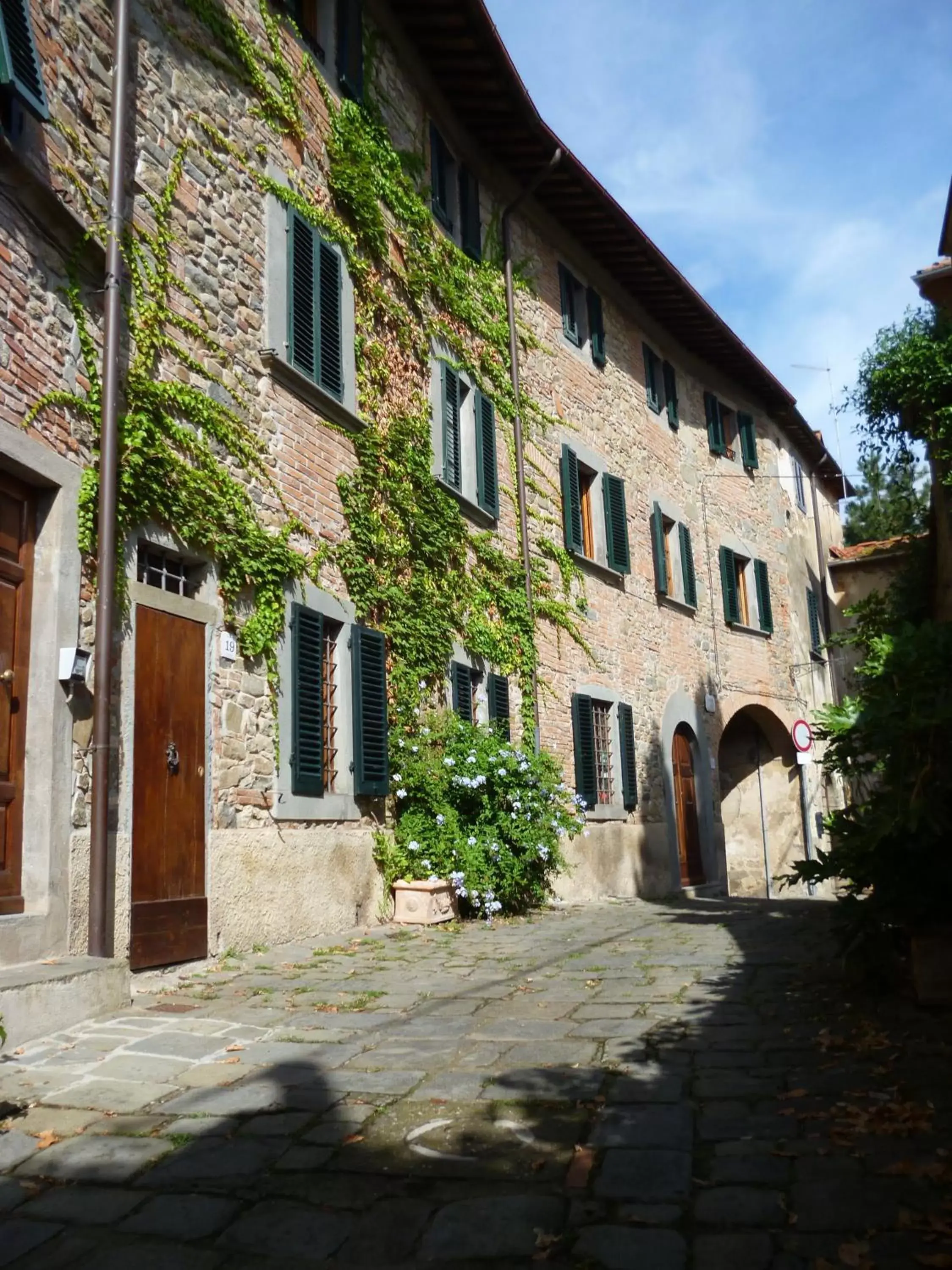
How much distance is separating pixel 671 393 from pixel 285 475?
10.4 m

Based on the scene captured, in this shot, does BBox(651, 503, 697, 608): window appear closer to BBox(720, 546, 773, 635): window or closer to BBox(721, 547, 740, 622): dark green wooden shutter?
BBox(721, 547, 740, 622): dark green wooden shutter

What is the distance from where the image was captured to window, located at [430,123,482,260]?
459 inches

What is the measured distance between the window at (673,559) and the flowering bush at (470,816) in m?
6.44

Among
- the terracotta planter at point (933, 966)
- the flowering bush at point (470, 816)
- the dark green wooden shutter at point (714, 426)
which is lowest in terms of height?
the terracotta planter at point (933, 966)

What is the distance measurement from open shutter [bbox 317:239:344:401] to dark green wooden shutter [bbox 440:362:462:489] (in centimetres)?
190

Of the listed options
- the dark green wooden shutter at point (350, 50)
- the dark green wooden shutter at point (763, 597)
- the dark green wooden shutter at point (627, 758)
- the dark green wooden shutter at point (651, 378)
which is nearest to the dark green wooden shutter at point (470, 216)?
the dark green wooden shutter at point (350, 50)

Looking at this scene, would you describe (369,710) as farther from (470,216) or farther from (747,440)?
(747,440)

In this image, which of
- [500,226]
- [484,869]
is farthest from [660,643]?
[484,869]

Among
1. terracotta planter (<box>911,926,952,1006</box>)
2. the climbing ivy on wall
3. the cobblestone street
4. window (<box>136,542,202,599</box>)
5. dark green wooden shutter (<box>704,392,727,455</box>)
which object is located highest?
dark green wooden shutter (<box>704,392,727,455</box>)

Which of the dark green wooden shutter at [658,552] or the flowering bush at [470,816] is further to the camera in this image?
the dark green wooden shutter at [658,552]

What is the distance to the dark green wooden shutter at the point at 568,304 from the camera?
1434 cm

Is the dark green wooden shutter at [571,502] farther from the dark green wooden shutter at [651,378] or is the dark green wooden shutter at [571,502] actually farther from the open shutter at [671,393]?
the open shutter at [671,393]

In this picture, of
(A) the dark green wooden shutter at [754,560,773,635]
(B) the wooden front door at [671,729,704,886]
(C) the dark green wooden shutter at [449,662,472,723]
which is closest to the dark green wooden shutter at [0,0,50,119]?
(C) the dark green wooden shutter at [449,662,472,723]

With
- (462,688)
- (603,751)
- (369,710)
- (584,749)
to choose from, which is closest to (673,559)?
(603,751)
